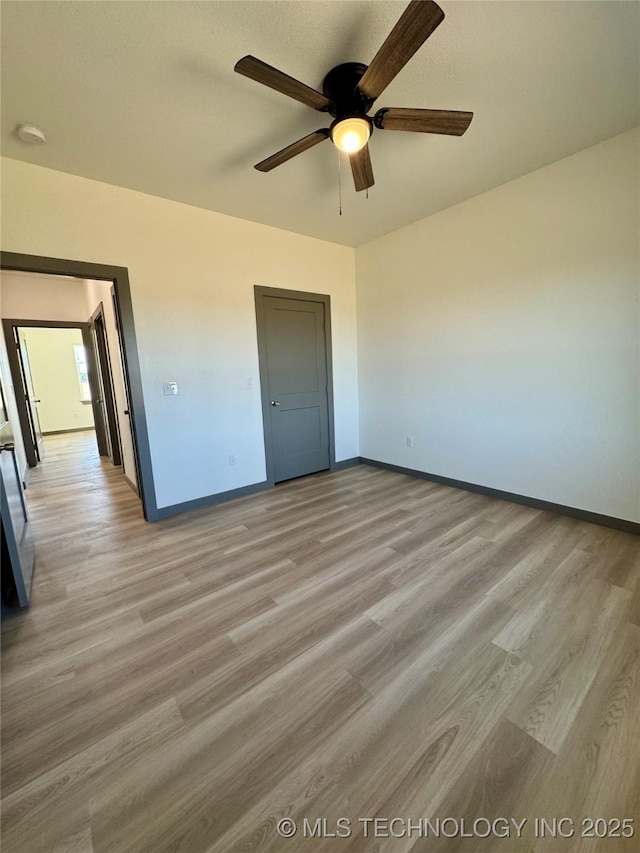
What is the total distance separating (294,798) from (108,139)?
11.4ft

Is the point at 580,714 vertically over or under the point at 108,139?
under

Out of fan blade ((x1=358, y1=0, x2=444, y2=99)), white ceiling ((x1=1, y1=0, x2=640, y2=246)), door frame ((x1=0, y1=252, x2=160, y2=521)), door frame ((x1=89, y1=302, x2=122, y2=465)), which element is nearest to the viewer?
fan blade ((x1=358, y1=0, x2=444, y2=99))

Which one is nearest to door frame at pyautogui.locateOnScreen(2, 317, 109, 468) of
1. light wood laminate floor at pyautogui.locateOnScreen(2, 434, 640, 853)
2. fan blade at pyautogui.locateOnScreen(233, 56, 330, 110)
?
light wood laminate floor at pyautogui.locateOnScreen(2, 434, 640, 853)

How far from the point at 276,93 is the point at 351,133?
1.74 ft

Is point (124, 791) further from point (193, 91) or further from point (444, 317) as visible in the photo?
point (444, 317)

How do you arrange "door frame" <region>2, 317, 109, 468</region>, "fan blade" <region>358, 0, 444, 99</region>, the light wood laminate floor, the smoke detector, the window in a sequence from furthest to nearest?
1. the window
2. "door frame" <region>2, 317, 109, 468</region>
3. the smoke detector
4. "fan blade" <region>358, 0, 444, 99</region>
5. the light wood laminate floor

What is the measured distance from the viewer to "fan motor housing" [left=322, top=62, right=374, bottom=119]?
1.67 meters

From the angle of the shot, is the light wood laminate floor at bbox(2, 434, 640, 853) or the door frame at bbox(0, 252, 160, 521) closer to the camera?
the light wood laminate floor at bbox(2, 434, 640, 853)

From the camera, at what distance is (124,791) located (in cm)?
108

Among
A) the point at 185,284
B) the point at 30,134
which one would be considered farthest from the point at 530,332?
the point at 30,134

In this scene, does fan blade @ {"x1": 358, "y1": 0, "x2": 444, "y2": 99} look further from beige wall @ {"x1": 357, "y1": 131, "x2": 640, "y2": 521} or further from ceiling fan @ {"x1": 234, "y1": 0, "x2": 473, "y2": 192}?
beige wall @ {"x1": 357, "y1": 131, "x2": 640, "y2": 521}

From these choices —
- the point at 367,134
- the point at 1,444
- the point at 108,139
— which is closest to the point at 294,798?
the point at 1,444

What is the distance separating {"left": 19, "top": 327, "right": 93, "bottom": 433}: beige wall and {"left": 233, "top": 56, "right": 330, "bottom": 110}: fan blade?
850 cm

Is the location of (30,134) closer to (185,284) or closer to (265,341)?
(185,284)
